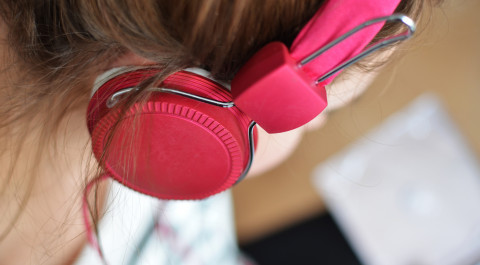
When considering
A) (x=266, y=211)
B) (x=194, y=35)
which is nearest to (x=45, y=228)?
(x=194, y=35)

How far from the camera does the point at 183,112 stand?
359 millimetres

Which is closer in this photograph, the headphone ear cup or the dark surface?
the headphone ear cup

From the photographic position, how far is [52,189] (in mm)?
532

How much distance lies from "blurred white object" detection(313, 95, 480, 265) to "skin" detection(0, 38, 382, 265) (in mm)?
768

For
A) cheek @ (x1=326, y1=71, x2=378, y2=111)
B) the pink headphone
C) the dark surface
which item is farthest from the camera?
the dark surface

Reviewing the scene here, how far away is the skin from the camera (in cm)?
49

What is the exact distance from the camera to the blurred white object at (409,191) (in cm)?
122

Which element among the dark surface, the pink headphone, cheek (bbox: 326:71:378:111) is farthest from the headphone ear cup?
the dark surface

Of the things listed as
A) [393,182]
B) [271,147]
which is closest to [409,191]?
[393,182]

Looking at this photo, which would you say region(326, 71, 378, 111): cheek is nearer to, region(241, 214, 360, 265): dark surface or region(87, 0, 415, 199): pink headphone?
region(87, 0, 415, 199): pink headphone

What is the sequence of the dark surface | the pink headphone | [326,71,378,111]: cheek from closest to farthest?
the pink headphone < [326,71,378,111]: cheek < the dark surface

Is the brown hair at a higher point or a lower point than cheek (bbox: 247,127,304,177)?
higher

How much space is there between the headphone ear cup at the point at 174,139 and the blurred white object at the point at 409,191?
90cm

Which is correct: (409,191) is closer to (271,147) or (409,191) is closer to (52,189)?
(271,147)
